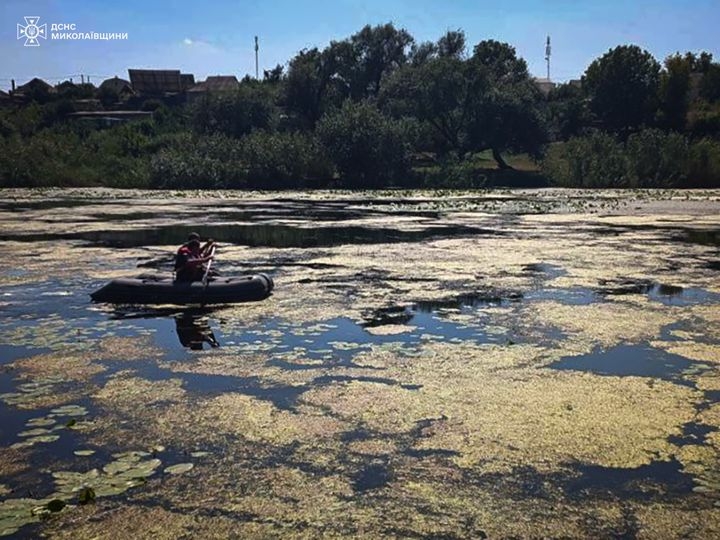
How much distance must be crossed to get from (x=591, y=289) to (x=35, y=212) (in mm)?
18445

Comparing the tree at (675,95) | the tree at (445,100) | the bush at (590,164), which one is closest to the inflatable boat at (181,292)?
the bush at (590,164)

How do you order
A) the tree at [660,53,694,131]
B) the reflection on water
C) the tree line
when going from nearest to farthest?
1. the reflection on water
2. the tree line
3. the tree at [660,53,694,131]

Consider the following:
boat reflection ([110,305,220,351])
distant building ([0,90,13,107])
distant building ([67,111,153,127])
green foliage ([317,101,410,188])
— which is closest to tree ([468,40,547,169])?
green foliage ([317,101,410,188])

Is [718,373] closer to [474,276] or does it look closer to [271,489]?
[271,489]

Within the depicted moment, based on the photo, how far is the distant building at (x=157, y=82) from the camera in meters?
86.5

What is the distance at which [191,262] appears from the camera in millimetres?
9156

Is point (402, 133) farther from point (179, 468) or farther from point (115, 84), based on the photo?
point (115, 84)

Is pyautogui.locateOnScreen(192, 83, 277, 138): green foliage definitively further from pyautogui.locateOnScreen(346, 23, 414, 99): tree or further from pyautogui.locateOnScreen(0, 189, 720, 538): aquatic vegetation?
pyautogui.locateOnScreen(0, 189, 720, 538): aquatic vegetation

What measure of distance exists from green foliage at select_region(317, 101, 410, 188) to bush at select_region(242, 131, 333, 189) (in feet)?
3.03

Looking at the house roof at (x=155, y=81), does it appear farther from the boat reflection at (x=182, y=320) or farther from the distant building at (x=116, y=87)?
the boat reflection at (x=182, y=320)

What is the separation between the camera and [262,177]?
36438 millimetres

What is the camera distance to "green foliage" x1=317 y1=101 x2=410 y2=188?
1443 inches

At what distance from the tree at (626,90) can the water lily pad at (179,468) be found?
160ft

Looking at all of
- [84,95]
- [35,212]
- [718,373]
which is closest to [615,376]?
[718,373]
